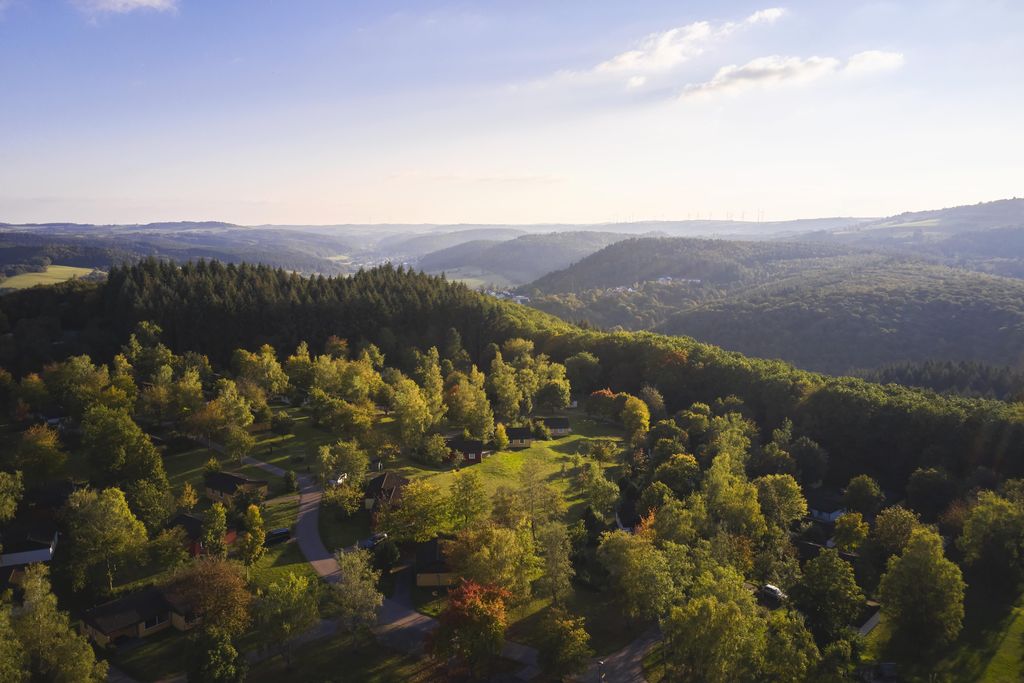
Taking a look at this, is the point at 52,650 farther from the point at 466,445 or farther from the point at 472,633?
the point at 466,445

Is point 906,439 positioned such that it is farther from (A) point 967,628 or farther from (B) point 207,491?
(B) point 207,491

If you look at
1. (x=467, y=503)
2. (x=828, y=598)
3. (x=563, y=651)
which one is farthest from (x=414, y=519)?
(x=828, y=598)

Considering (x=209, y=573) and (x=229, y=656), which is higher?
(x=209, y=573)

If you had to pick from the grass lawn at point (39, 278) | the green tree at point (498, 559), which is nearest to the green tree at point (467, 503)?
the green tree at point (498, 559)

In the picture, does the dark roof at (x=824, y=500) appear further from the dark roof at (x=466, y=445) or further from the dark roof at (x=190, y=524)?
the dark roof at (x=190, y=524)

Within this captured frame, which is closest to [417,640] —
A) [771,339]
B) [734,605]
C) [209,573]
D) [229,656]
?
[229,656]

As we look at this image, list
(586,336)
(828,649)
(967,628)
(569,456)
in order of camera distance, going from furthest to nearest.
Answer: (586,336), (569,456), (967,628), (828,649)
